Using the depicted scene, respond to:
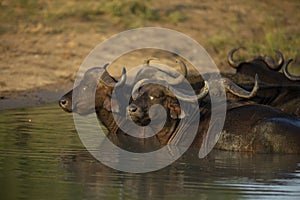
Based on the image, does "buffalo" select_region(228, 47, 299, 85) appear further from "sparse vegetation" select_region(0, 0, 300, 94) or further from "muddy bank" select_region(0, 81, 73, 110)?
"sparse vegetation" select_region(0, 0, 300, 94)

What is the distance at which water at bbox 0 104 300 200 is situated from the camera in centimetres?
785

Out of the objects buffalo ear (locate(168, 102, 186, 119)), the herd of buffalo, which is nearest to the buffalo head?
the herd of buffalo

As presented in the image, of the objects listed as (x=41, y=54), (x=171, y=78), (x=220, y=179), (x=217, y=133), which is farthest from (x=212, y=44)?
(x=220, y=179)

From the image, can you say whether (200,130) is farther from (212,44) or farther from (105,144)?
(212,44)

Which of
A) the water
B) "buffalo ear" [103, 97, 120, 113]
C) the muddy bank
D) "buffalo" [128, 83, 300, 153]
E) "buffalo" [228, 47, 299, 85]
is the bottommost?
the water

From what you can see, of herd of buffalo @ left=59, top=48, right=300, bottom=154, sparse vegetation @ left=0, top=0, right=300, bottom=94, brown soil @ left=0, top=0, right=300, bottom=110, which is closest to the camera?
herd of buffalo @ left=59, top=48, right=300, bottom=154

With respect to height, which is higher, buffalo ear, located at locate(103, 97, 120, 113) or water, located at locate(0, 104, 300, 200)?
buffalo ear, located at locate(103, 97, 120, 113)

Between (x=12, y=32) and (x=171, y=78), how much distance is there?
6900 mm

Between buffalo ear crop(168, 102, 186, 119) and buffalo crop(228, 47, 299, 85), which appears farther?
buffalo crop(228, 47, 299, 85)

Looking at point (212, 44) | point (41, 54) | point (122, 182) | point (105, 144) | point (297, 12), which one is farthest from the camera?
point (297, 12)

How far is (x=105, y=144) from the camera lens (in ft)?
35.5

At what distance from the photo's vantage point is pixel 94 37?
18281mm

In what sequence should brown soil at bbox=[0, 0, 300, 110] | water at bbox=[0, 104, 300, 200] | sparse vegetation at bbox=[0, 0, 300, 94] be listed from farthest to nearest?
sparse vegetation at bbox=[0, 0, 300, 94] → brown soil at bbox=[0, 0, 300, 110] → water at bbox=[0, 104, 300, 200]

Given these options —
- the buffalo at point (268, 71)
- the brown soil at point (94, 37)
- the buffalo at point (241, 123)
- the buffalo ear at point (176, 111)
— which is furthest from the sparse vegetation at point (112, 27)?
the buffalo ear at point (176, 111)
